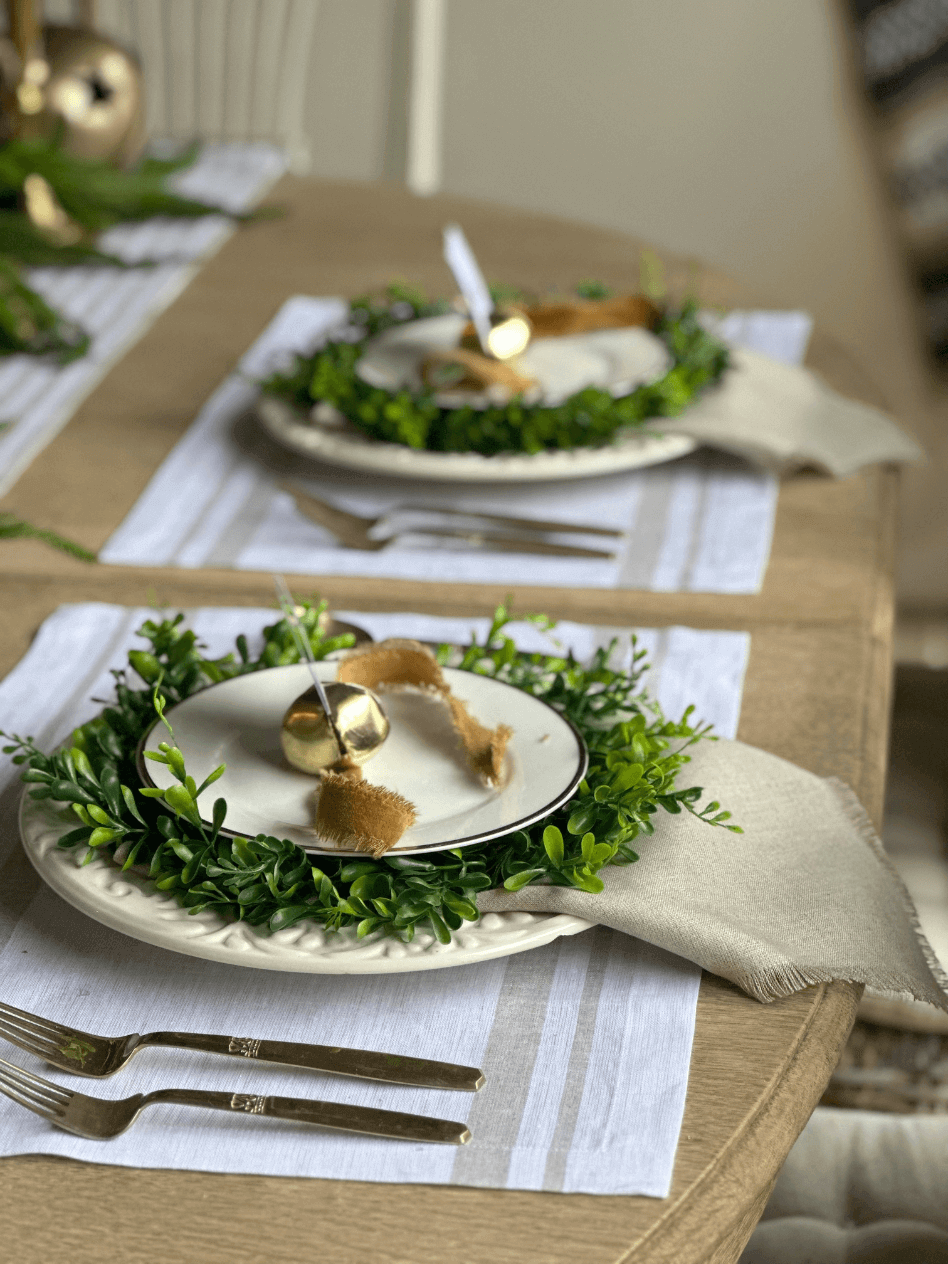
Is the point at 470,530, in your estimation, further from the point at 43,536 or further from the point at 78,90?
the point at 78,90

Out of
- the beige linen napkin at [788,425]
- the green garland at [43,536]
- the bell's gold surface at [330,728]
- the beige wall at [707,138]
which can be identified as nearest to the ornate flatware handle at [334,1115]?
the bell's gold surface at [330,728]

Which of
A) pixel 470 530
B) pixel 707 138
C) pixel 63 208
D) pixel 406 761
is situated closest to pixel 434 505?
pixel 470 530

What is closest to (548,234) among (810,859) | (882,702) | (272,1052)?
(882,702)

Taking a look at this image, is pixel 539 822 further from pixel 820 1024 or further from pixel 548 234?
pixel 548 234

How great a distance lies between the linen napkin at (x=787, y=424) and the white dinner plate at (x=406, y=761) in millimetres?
441

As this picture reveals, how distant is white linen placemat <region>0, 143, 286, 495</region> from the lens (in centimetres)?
120

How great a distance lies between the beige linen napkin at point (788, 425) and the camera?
106cm

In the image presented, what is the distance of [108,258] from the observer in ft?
5.01

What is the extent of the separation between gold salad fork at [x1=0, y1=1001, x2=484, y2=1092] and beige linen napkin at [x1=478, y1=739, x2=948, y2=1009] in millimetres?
71

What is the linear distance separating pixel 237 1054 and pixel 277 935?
0.15ft

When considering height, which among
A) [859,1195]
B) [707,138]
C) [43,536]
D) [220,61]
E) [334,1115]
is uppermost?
[334,1115]

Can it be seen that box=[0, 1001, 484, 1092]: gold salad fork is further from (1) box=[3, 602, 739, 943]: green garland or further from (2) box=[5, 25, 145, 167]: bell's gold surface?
(2) box=[5, 25, 145, 167]: bell's gold surface

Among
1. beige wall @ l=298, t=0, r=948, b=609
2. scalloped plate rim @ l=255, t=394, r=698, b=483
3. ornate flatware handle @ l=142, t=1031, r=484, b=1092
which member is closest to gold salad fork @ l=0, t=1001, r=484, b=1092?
ornate flatware handle @ l=142, t=1031, r=484, b=1092

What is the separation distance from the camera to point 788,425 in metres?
1.10
